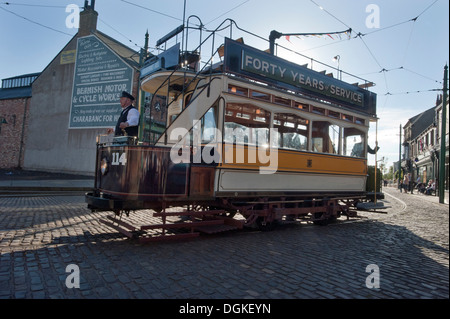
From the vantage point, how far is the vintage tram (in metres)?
5.00

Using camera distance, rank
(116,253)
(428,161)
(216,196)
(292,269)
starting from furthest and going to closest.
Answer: (428,161)
(216,196)
(116,253)
(292,269)

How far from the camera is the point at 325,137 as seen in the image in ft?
24.1

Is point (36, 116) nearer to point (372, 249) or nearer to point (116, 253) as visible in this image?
point (116, 253)

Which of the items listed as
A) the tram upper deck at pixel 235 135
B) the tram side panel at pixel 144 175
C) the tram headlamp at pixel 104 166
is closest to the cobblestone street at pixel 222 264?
the tram side panel at pixel 144 175

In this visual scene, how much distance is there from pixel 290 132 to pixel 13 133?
29519mm

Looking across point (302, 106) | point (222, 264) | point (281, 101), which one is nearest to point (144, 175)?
point (222, 264)

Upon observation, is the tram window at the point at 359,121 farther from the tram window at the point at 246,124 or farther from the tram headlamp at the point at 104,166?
the tram headlamp at the point at 104,166

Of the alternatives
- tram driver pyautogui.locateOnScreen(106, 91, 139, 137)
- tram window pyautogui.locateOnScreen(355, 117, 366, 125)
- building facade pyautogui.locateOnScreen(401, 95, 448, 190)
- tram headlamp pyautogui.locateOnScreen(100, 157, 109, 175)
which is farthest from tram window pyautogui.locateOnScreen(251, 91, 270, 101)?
building facade pyautogui.locateOnScreen(401, 95, 448, 190)

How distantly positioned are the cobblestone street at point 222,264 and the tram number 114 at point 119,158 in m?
1.30

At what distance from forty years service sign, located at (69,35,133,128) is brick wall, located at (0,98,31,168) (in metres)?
7.62

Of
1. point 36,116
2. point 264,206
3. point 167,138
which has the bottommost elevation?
point 264,206
